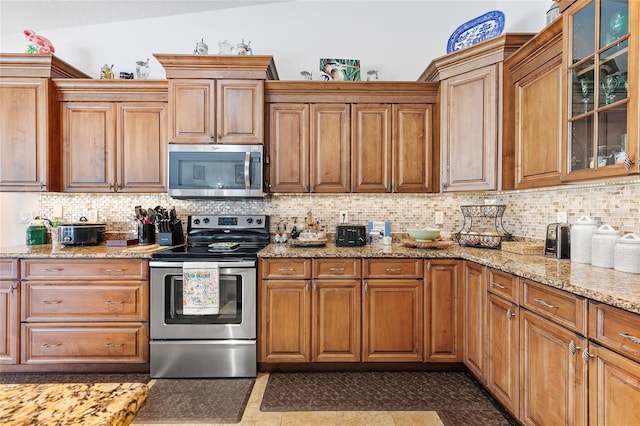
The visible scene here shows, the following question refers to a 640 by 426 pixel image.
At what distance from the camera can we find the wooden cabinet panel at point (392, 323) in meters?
2.44

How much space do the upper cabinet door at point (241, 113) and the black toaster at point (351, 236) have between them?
1026mm

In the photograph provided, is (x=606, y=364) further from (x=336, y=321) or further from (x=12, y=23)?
(x=12, y=23)

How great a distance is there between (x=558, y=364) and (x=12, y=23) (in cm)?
494

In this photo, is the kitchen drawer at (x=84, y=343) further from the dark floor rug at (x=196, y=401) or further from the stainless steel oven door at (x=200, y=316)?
the dark floor rug at (x=196, y=401)

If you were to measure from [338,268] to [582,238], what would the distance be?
1515 mm

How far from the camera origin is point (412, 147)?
2857 mm

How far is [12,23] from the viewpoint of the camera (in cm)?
308

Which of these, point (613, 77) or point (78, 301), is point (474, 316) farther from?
point (78, 301)

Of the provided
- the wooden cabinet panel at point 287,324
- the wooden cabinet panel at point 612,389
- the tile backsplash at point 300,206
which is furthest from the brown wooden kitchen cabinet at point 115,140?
the wooden cabinet panel at point 612,389

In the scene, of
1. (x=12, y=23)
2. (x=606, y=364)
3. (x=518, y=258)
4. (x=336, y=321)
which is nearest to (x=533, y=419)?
(x=606, y=364)

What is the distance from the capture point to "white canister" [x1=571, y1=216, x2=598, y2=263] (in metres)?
1.88

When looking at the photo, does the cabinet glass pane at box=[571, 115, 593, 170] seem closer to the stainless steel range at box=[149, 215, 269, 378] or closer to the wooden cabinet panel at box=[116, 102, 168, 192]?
the stainless steel range at box=[149, 215, 269, 378]

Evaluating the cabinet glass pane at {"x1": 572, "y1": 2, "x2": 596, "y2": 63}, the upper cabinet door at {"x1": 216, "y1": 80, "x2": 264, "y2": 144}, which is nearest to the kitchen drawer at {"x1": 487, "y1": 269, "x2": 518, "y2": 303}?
the cabinet glass pane at {"x1": 572, "y1": 2, "x2": 596, "y2": 63}

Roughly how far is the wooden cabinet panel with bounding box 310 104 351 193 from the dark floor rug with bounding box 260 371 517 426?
150 centimetres
